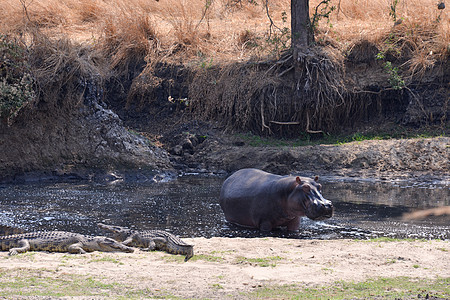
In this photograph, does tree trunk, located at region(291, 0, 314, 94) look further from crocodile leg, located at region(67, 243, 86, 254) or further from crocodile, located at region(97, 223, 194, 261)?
crocodile leg, located at region(67, 243, 86, 254)

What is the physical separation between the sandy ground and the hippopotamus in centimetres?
72

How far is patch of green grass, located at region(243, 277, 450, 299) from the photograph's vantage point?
193 inches

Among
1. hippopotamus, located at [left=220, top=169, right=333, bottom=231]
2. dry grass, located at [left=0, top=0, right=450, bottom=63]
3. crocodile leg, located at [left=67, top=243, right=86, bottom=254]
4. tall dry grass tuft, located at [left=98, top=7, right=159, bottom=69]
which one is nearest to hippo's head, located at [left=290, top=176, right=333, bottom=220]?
hippopotamus, located at [left=220, top=169, right=333, bottom=231]

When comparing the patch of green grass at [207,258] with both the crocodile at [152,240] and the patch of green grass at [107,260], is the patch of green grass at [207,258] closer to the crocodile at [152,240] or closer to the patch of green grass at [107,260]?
the crocodile at [152,240]

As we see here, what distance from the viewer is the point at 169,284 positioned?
5.39 meters

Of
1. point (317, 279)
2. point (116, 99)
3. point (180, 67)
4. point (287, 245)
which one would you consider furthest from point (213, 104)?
point (317, 279)

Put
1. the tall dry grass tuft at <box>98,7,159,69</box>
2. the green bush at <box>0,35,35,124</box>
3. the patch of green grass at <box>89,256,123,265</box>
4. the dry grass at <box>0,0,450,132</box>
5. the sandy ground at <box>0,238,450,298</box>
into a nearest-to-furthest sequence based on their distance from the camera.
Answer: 1. the sandy ground at <box>0,238,450,298</box>
2. the patch of green grass at <box>89,256,123,265</box>
3. the green bush at <box>0,35,35,124</box>
4. the dry grass at <box>0,0,450,132</box>
5. the tall dry grass tuft at <box>98,7,159,69</box>

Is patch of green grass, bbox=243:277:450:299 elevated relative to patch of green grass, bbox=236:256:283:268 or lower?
elevated

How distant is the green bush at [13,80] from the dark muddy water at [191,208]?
74.6 inches

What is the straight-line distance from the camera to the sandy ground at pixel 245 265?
17.8 feet

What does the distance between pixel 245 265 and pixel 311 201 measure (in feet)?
6.98

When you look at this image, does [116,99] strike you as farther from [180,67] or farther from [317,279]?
[317,279]

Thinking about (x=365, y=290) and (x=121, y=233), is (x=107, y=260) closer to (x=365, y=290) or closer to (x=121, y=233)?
(x=121, y=233)

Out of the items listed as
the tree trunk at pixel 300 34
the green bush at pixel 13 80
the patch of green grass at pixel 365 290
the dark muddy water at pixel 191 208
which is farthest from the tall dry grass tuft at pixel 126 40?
the patch of green grass at pixel 365 290
